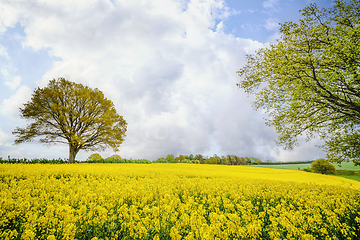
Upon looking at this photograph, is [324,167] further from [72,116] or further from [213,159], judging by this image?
[72,116]

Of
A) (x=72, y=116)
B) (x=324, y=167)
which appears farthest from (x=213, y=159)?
(x=72, y=116)

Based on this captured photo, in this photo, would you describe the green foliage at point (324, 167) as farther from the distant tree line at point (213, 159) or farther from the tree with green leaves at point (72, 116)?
the tree with green leaves at point (72, 116)

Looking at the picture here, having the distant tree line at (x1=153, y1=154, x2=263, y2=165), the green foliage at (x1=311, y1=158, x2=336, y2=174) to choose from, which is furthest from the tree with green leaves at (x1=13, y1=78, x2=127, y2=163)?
the green foliage at (x1=311, y1=158, x2=336, y2=174)

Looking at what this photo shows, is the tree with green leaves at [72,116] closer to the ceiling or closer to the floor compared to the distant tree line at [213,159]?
closer to the ceiling

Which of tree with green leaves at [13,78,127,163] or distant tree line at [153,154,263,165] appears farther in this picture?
distant tree line at [153,154,263,165]

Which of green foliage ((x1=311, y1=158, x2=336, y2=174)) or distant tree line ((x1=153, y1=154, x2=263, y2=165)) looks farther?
distant tree line ((x1=153, y1=154, x2=263, y2=165))

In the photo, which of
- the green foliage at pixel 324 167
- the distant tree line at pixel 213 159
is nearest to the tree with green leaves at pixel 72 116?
the distant tree line at pixel 213 159

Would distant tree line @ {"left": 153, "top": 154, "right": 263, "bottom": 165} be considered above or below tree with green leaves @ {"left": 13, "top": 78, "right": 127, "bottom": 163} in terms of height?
below

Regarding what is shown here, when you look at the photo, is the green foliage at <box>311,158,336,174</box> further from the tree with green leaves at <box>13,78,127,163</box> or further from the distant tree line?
the tree with green leaves at <box>13,78,127,163</box>

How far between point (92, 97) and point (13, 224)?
27080 mm

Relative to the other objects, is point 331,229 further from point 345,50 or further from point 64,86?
point 64,86

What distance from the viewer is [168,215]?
13.5ft

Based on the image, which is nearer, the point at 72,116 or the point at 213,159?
the point at 72,116

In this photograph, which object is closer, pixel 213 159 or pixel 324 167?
pixel 324 167
